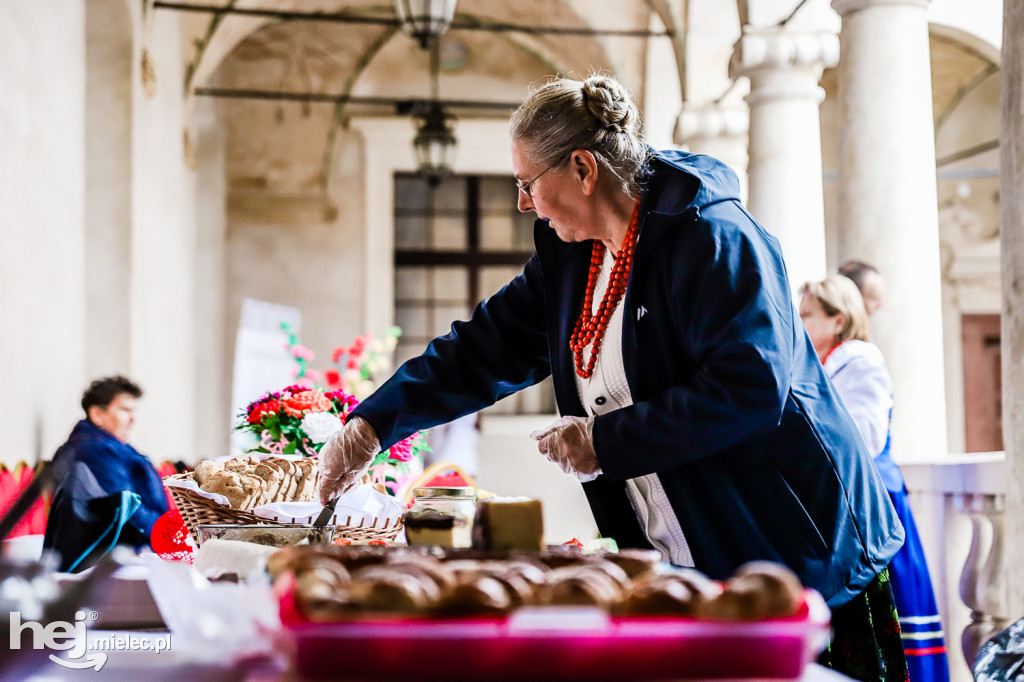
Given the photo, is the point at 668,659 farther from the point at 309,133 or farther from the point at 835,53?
the point at 309,133

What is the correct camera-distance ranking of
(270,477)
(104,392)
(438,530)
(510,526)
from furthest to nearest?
1. (104,392)
2. (270,477)
3. (438,530)
4. (510,526)

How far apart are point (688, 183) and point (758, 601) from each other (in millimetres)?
1037

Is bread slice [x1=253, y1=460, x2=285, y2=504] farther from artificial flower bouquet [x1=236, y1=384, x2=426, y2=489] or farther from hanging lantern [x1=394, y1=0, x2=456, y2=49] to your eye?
hanging lantern [x1=394, y1=0, x2=456, y2=49]

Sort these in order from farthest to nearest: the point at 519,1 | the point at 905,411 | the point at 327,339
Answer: the point at 327,339 < the point at 519,1 < the point at 905,411

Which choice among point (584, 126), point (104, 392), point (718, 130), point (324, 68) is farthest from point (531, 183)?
point (324, 68)

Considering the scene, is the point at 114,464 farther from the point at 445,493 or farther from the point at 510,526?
the point at 510,526

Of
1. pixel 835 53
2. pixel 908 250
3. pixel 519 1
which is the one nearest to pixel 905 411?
pixel 908 250

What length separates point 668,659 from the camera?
0.84 m

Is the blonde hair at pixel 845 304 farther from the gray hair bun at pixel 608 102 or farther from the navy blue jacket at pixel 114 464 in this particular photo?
the navy blue jacket at pixel 114 464

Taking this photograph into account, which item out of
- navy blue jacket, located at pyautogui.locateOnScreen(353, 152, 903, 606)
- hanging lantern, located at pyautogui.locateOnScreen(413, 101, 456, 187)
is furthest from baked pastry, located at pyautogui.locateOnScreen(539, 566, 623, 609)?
hanging lantern, located at pyautogui.locateOnScreen(413, 101, 456, 187)

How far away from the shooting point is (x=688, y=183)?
1.77 metres

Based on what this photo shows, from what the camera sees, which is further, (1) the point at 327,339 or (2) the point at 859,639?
(1) the point at 327,339

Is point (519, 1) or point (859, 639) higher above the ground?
point (519, 1)

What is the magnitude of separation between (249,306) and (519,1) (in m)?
4.58
